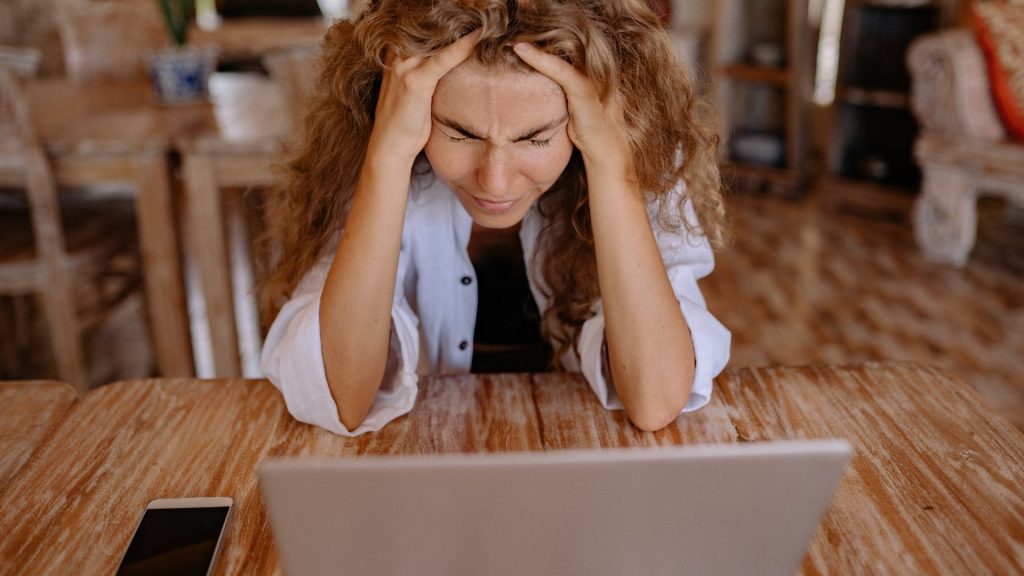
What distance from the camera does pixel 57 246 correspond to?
1919 millimetres

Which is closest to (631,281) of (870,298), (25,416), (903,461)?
(903,461)

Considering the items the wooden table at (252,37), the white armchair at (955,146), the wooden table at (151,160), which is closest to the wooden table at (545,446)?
the wooden table at (151,160)

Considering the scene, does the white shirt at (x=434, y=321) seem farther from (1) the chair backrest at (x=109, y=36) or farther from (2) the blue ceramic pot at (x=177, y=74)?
(1) the chair backrest at (x=109, y=36)

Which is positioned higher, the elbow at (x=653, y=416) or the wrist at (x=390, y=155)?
the wrist at (x=390, y=155)

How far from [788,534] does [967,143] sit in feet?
9.58

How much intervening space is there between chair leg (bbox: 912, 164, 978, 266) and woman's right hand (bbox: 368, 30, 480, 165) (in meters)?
2.79

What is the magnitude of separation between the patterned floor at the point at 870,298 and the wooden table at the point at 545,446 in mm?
1210

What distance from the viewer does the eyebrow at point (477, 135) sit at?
2.86 ft

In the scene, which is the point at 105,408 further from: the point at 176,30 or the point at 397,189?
the point at 176,30

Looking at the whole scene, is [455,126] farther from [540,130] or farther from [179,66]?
[179,66]

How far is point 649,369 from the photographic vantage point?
2.79ft

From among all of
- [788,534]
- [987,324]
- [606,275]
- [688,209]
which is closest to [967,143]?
[987,324]

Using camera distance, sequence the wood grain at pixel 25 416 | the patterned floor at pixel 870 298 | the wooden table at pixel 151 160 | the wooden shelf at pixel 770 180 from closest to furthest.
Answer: the wood grain at pixel 25 416 → the wooden table at pixel 151 160 → the patterned floor at pixel 870 298 → the wooden shelf at pixel 770 180

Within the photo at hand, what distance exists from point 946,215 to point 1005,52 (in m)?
0.60
